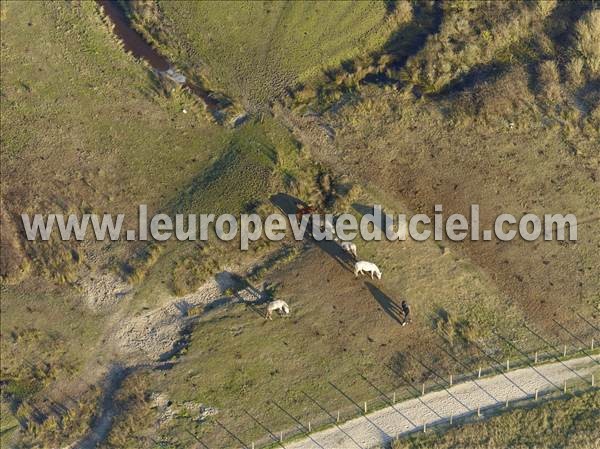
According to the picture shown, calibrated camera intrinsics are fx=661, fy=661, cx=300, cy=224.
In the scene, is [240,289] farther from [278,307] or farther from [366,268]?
[366,268]

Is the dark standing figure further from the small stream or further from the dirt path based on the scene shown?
the small stream

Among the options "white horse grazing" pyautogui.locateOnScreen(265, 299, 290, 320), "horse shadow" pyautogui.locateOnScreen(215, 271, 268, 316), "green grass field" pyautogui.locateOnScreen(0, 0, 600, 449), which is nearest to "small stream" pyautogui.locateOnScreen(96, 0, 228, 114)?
"green grass field" pyautogui.locateOnScreen(0, 0, 600, 449)

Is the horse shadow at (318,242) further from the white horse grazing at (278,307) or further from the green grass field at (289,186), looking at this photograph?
the white horse grazing at (278,307)

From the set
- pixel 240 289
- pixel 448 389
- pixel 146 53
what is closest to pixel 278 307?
pixel 240 289

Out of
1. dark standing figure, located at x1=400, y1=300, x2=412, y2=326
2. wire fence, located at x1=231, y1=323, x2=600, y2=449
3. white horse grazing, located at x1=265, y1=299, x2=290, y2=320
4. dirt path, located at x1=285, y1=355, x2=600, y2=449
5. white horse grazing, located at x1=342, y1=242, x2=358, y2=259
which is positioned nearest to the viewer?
dirt path, located at x1=285, y1=355, x2=600, y2=449

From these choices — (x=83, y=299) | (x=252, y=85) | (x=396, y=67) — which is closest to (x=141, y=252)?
(x=83, y=299)
